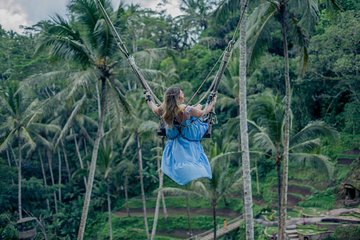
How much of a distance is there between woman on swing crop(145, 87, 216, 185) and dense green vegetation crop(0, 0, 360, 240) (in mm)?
6864

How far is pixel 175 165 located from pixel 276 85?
61.8 feet

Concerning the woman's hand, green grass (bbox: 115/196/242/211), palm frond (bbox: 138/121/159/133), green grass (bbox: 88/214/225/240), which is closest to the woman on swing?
the woman's hand

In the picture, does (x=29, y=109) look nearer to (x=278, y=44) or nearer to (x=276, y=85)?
→ (x=276, y=85)

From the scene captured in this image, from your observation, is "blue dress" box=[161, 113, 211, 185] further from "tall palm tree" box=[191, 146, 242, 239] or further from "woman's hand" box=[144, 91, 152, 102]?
"tall palm tree" box=[191, 146, 242, 239]

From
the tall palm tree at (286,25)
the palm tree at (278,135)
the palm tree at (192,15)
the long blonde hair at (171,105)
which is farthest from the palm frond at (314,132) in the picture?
the palm tree at (192,15)

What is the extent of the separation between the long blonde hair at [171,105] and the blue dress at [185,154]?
0.50 ft

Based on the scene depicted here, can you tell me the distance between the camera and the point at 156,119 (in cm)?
1772

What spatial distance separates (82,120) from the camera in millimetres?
23953

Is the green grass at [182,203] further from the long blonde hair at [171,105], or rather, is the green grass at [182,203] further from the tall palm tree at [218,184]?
the long blonde hair at [171,105]

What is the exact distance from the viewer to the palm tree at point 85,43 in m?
10.2

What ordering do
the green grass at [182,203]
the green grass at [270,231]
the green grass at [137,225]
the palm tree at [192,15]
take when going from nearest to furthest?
the green grass at [270,231]
the green grass at [137,225]
the green grass at [182,203]
the palm tree at [192,15]

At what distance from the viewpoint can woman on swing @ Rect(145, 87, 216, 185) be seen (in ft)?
11.4

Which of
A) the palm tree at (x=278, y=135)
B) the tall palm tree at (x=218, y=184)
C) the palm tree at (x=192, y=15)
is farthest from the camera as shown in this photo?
the palm tree at (x=192, y=15)

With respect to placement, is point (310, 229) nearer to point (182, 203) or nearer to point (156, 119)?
point (156, 119)
